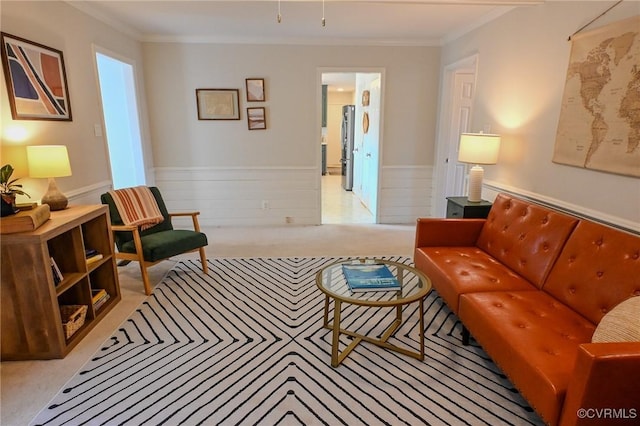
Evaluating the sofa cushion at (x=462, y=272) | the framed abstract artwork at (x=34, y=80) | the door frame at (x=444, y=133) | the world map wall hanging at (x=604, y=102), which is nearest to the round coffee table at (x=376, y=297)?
the sofa cushion at (x=462, y=272)

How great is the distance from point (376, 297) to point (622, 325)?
1.05m

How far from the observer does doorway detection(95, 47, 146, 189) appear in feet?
13.5

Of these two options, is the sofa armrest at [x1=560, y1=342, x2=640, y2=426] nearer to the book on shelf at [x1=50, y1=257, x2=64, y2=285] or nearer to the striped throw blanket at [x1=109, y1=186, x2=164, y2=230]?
the book on shelf at [x1=50, y1=257, x2=64, y2=285]

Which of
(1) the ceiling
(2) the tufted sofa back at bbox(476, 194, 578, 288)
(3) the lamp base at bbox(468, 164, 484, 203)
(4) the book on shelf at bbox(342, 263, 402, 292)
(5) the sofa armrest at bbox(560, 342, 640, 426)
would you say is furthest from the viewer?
(3) the lamp base at bbox(468, 164, 484, 203)

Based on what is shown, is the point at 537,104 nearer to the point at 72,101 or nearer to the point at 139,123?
the point at 72,101

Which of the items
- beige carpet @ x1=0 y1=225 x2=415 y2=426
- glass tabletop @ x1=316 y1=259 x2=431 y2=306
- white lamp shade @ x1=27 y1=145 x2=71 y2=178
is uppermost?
white lamp shade @ x1=27 y1=145 x2=71 y2=178

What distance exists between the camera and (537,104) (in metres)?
2.78

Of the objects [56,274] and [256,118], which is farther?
[256,118]

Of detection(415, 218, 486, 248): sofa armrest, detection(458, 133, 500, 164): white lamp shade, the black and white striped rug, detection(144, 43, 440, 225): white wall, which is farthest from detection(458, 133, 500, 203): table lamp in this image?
detection(144, 43, 440, 225): white wall

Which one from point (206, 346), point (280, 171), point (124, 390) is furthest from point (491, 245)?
point (280, 171)

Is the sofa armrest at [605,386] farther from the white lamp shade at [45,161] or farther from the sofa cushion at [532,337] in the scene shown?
the white lamp shade at [45,161]

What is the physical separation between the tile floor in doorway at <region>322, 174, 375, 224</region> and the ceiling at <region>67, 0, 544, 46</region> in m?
2.39

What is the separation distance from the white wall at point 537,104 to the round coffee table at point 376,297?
1.23 metres

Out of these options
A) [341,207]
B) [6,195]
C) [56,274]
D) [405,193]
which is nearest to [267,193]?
[341,207]
